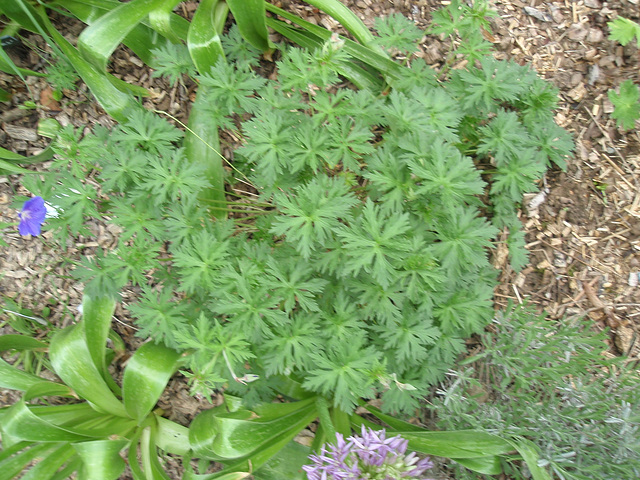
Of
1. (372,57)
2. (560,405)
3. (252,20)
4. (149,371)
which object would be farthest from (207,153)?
(560,405)

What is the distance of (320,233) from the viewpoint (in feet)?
5.97

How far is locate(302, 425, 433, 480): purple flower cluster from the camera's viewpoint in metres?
1.64

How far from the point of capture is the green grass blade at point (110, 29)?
2283mm

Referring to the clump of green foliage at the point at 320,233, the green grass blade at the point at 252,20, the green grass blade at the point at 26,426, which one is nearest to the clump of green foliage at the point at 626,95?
the clump of green foliage at the point at 320,233

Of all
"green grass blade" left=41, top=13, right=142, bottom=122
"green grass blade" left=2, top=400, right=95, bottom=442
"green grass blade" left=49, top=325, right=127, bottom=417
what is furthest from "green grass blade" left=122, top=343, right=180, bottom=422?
"green grass blade" left=41, top=13, right=142, bottom=122

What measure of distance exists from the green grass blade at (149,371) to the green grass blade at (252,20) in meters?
1.54

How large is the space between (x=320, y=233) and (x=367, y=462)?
78 centimetres

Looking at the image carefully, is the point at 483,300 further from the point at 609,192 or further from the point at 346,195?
the point at 609,192

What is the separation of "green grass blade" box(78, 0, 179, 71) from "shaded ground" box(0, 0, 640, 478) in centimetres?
61

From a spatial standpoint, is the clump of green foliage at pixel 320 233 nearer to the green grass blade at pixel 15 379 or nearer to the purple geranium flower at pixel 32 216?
the purple geranium flower at pixel 32 216

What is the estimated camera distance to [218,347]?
6.00ft

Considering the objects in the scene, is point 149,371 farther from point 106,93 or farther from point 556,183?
point 556,183

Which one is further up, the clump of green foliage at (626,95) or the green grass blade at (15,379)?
the clump of green foliage at (626,95)

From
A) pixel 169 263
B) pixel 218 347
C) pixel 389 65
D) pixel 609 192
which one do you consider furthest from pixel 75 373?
pixel 609 192
